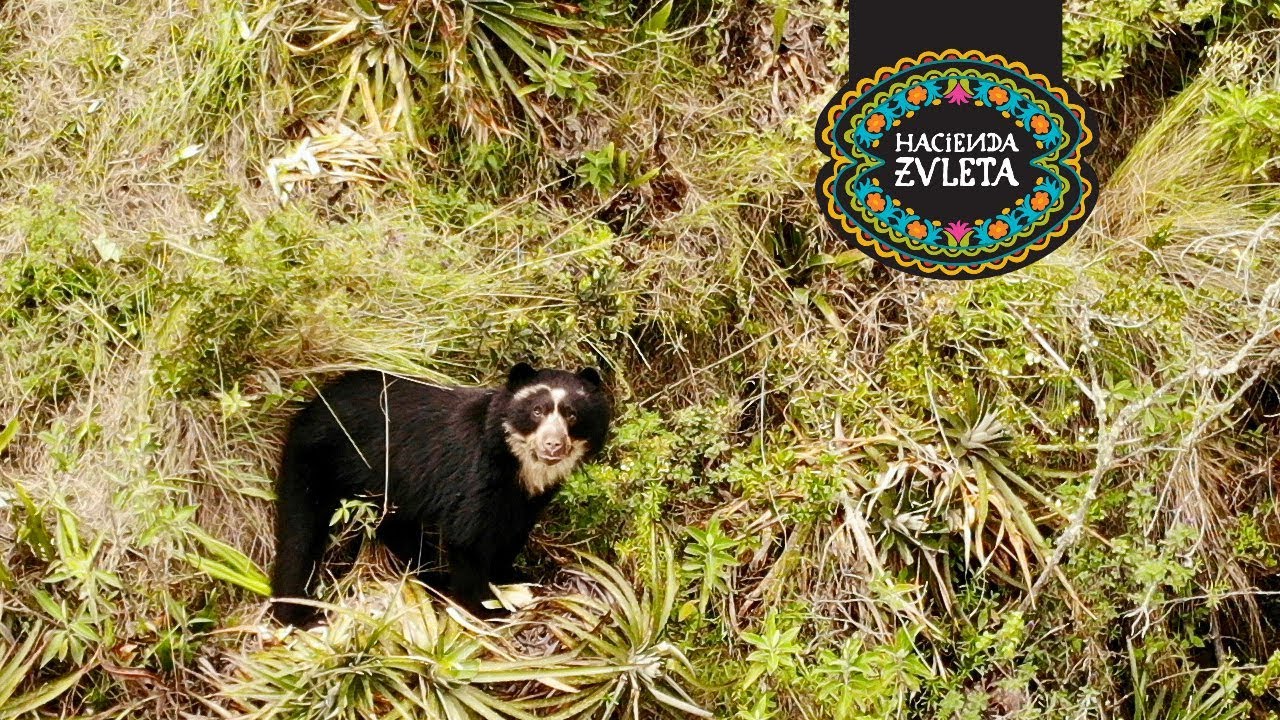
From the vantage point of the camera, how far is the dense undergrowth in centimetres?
479

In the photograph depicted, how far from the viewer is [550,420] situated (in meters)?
4.96

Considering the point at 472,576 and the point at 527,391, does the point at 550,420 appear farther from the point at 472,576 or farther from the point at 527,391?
the point at 472,576

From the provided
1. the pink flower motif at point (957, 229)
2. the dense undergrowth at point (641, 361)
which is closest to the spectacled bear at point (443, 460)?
the dense undergrowth at point (641, 361)

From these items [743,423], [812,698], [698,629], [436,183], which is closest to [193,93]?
[436,183]

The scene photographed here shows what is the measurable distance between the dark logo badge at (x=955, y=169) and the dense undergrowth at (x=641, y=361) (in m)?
0.15

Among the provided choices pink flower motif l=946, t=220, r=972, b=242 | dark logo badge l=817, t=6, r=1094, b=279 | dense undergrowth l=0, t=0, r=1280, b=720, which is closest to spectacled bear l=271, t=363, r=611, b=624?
dense undergrowth l=0, t=0, r=1280, b=720

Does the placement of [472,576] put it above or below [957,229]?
below

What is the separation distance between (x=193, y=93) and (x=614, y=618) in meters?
2.82

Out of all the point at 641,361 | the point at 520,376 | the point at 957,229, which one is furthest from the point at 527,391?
the point at 957,229

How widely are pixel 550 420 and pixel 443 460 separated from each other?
0.43 meters

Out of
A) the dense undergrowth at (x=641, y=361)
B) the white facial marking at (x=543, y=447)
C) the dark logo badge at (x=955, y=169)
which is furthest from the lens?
the dark logo badge at (x=955, y=169)

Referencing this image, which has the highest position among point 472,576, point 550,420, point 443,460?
point 550,420

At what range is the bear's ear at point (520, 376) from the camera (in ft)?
16.4

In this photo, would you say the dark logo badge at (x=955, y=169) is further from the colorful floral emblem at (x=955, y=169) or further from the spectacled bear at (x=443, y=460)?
the spectacled bear at (x=443, y=460)
